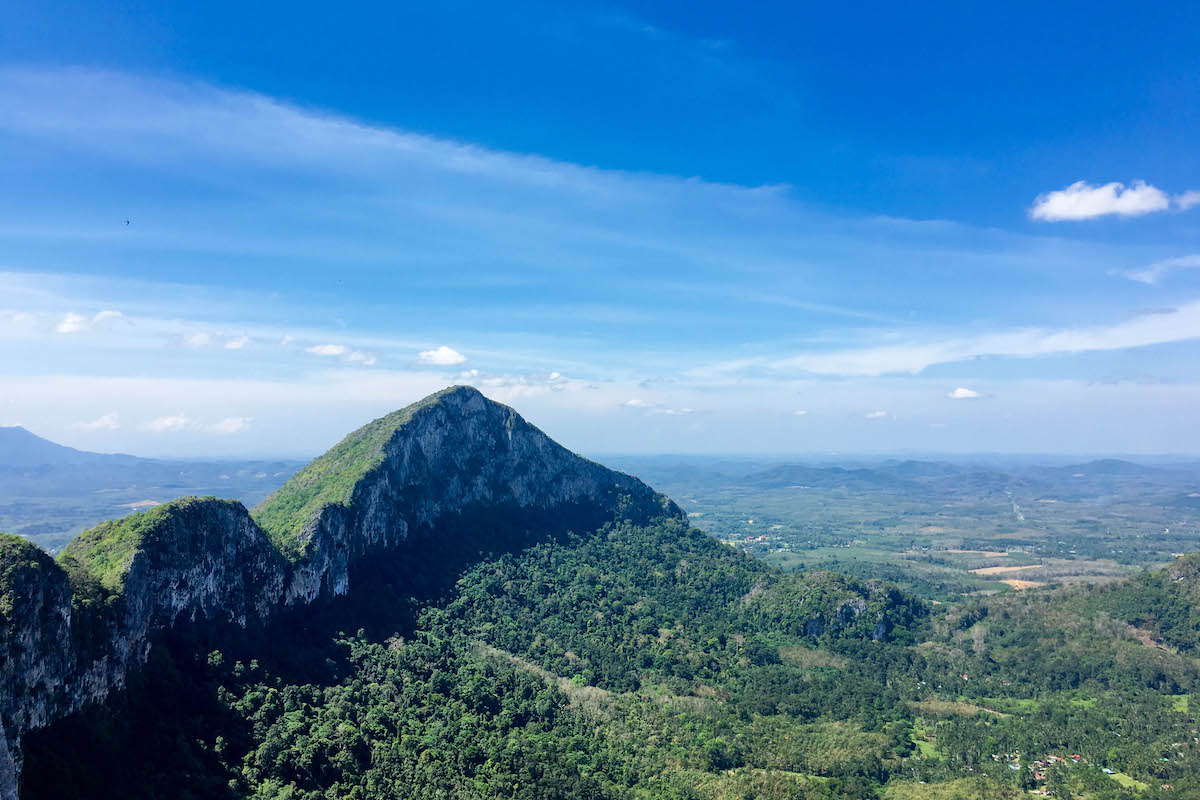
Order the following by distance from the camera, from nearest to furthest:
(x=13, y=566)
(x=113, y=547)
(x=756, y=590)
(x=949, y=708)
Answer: (x=13, y=566)
(x=113, y=547)
(x=949, y=708)
(x=756, y=590)

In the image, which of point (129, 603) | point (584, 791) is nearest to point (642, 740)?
point (584, 791)

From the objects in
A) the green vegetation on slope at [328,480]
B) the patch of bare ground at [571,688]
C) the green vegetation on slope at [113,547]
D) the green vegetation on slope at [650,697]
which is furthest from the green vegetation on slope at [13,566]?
the patch of bare ground at [571,688]

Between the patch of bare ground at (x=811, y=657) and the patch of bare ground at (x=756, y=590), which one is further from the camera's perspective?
the patch of bare ground at (x=756, y=590)

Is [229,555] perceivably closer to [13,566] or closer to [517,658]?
[13,566]

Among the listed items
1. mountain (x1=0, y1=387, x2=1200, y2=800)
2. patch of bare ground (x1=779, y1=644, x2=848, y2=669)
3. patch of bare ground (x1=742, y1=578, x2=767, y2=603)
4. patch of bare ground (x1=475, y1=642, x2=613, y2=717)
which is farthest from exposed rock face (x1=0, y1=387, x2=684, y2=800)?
patch of bare ground (x1=779, y1=644, x2=848, y2=669)

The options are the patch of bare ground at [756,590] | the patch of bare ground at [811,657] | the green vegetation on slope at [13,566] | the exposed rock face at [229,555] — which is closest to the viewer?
the green vegetation on slope at [13,566]

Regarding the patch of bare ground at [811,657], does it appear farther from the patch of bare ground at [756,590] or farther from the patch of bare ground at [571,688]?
the patch of bare ground at [571,688]

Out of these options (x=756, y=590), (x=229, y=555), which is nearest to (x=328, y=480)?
(x=229, y=555)
